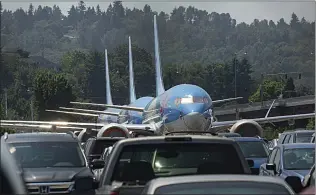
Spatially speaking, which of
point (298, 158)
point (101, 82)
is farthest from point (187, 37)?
point (298, 158)

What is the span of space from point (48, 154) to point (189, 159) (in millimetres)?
4885

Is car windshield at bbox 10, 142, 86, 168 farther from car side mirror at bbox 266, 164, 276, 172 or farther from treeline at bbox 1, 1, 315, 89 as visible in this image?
treeline at bbox 1, 1, 315, 89

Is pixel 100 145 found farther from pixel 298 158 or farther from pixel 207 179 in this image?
pixel 207 179

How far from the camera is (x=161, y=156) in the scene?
12.5 metres

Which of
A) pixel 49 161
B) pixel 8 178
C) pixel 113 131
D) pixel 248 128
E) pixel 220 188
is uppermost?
pixel 8 178

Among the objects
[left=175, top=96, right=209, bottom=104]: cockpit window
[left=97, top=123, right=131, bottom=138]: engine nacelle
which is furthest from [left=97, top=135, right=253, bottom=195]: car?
[left=97, top=123, right=131, bottom=138]: engine nacelle

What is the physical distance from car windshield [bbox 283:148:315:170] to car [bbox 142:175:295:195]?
10.1 m

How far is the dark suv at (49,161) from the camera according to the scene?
15.8 meters

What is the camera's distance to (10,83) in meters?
112

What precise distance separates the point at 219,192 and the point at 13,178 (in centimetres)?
173

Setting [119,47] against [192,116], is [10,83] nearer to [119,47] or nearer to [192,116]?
[119,47]

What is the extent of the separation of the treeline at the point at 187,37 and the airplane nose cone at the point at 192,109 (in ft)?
211

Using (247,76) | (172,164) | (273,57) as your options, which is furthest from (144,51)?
(172,164)

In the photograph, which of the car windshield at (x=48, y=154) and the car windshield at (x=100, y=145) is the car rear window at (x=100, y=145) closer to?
the car windshield at (x=100, y=145)
